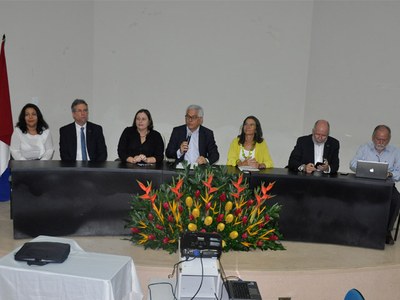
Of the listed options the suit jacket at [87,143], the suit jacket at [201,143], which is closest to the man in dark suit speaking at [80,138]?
the suit jacket at [87,143]

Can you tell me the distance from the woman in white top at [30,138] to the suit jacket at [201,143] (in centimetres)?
126

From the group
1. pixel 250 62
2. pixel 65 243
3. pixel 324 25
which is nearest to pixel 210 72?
pixel 250 62

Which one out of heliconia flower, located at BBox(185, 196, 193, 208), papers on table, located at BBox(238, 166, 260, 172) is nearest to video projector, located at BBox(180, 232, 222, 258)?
heliconia flower, located at BBox(185, 196, 193, 208)

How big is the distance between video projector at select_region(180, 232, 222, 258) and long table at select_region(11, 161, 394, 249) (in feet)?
4.64

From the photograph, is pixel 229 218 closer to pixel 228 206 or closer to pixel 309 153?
pixel 228 206

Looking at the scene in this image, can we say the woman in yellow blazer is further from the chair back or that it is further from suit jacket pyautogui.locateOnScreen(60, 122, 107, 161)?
the chair back

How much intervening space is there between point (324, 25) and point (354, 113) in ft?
3.96

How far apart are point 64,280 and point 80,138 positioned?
98.2 inches

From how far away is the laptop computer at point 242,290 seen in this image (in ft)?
7.32

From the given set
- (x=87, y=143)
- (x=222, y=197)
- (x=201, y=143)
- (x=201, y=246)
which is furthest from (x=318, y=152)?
(x=201, y=246)

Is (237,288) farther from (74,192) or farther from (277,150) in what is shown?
(277,150)

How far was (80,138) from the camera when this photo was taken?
4.46 m

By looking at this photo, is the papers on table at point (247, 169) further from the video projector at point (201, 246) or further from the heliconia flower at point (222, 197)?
the video projector at point (201, 246)

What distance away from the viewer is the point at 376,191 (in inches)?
150
